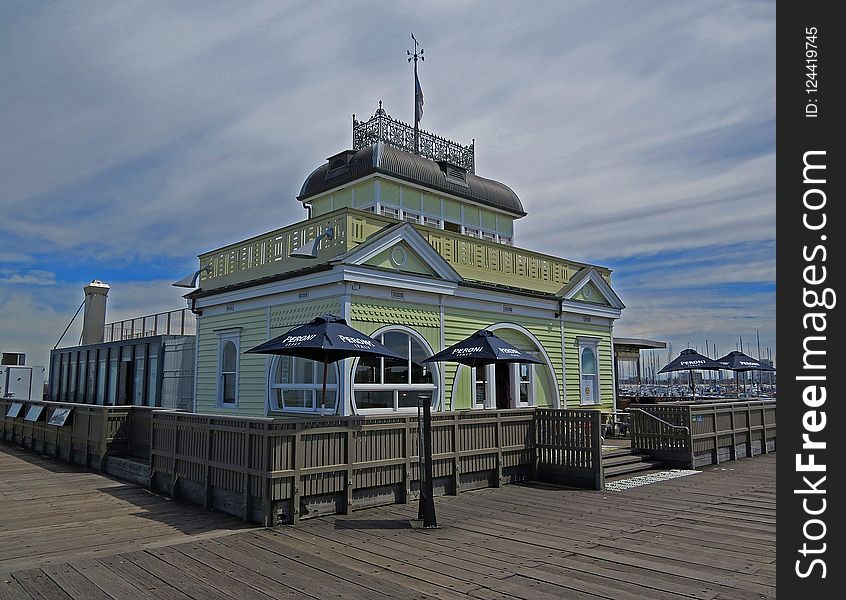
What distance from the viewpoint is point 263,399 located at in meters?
13.4

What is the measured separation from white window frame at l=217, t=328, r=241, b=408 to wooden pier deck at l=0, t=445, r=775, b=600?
14.6 ft

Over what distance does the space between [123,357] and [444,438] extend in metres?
14.3

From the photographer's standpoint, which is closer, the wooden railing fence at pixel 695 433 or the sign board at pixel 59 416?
the wooden railing fence at pixel 695 433

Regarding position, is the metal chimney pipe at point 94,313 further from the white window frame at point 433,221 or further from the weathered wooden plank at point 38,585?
the weathered wooden plank at point 38,585

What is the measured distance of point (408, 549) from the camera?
6.74 metres

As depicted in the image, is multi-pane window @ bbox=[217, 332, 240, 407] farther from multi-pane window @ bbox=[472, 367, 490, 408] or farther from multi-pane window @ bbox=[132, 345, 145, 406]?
multi-pane window @ bbox=[132, 345, 145, 406]

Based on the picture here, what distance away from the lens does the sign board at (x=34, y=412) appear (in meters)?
14.9

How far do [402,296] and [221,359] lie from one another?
15.7 ft

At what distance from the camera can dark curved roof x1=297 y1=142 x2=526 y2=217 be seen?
17.2 metres

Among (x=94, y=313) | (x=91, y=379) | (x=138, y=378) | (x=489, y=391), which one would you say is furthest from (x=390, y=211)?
(x=94, y=313)

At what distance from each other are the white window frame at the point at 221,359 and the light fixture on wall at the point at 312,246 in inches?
113

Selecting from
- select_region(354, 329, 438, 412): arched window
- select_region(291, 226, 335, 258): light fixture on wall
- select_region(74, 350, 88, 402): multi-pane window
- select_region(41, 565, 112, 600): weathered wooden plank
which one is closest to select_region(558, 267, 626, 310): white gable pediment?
select_region(354, 329, 438, 412): arched window

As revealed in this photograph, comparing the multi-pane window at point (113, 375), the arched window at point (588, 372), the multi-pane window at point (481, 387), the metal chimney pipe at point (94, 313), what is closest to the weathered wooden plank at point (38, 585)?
the multi-pane window at point (481, 387)

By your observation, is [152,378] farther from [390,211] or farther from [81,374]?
[390,211]
